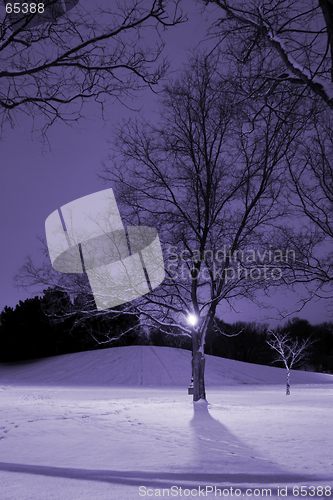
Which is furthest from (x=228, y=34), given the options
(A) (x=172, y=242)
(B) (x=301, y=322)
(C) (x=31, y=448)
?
(B) (x=301, y=322)

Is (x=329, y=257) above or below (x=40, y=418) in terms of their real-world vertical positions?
above

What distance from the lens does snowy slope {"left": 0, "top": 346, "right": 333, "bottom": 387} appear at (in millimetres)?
38812

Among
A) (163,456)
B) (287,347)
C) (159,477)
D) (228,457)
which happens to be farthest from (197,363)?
(287,347)

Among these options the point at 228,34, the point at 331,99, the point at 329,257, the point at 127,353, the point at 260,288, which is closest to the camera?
the point at 331,99

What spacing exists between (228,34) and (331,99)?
164 cm

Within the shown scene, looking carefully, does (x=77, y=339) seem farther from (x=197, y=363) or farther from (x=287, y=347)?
(x=197, y=363)

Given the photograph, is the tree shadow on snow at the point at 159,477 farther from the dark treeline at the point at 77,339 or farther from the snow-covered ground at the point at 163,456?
the dark treeline at the point at 77,339

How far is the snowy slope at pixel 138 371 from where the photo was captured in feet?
127

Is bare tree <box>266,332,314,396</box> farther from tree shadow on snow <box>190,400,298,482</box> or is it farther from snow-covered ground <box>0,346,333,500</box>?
tree shadow on snow <box>190,400,298,482</box>

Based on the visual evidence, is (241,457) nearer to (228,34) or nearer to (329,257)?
(329,257)

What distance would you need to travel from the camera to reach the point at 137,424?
8.66 m

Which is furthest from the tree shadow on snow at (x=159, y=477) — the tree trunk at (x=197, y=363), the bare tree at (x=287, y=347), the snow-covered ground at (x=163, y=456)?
the bare tree at (x=287, y=347)

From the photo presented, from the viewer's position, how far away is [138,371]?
40875 mm

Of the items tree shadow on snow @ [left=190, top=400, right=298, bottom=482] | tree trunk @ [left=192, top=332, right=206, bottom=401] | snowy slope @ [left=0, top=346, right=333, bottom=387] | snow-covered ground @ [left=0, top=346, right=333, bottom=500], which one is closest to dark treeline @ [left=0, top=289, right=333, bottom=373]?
snowy slope @ [left=0, top=346, right=333, bottom=387]
